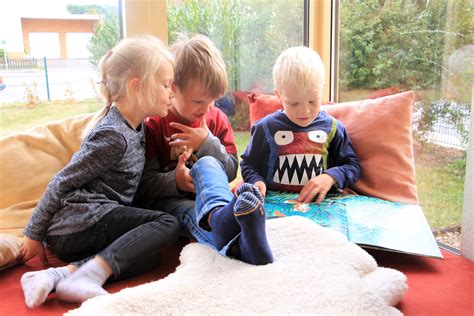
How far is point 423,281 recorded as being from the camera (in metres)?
1.20

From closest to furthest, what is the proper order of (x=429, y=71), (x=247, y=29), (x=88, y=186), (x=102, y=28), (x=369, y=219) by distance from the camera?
(x=88, y=186) < (x=369, y=219) < (x=429, y=71) < (x=102, y=28) < (x=247, y=29)

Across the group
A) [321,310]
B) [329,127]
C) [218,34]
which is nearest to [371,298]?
[321,310]

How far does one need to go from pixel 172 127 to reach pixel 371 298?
83 cm

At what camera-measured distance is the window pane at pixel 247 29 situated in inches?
83.7

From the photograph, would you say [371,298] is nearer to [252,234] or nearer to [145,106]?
[252,234]

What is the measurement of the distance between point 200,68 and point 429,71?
93 cm

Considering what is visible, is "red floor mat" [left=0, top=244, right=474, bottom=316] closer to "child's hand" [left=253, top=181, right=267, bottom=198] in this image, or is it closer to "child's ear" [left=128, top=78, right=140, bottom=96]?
"child's hand" [left=253, top=181, right=267, bottom=198]

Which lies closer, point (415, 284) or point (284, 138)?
point (415, 284)

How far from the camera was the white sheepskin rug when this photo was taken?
3.23ft

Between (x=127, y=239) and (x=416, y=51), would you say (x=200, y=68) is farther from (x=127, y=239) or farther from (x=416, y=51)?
(x=416, y=51)

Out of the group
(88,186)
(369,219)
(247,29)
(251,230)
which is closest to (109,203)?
(88,186)

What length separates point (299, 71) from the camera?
1511 millimetres

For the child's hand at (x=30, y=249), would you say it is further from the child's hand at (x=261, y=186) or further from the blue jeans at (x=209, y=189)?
the child's hand at (x=261, y=186)

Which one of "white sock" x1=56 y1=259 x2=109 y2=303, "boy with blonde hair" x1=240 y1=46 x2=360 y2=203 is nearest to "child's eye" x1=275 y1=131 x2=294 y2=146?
"boy with blonde hair" x1=240 y1=46 x2=360 y2=203
